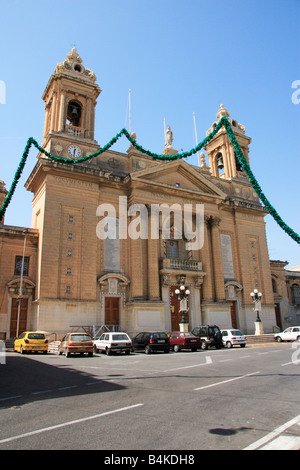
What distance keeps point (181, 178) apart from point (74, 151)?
35.8 feet

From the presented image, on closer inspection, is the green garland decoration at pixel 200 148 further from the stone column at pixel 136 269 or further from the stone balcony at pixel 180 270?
the stone balcony at pixel 180 270

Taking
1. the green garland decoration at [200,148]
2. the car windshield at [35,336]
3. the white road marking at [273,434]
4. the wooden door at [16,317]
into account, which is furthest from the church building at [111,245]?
the white road marking at [273,434]

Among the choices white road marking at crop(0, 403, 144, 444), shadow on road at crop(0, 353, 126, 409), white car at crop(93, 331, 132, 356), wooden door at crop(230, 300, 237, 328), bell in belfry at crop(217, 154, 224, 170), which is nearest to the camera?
white road marking at crop(0, 403, 144, 444)

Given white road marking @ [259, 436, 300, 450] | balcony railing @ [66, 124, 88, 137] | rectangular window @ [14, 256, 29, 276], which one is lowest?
white road marking @ [259, 436, 300, 450]

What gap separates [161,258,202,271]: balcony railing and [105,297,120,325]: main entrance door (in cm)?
520

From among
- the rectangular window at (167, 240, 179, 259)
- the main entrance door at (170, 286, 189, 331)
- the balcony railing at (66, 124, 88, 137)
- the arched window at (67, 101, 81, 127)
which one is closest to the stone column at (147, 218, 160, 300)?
the main entrance door at (170, 286, 189, 331)

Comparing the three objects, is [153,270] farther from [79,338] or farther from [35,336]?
[35,336]

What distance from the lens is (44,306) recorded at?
2625cm

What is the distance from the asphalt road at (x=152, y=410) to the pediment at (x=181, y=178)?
2326cm

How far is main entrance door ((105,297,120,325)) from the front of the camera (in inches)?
1163

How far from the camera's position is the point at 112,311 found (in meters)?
29.8

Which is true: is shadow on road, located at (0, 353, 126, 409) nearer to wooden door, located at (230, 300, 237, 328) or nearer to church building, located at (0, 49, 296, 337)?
church building, located at (0, 49, 296, 337)

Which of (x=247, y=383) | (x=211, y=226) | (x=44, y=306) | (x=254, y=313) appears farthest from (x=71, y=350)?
(x=254, y=313)

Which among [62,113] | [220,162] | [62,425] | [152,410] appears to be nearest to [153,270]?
[62,113]
